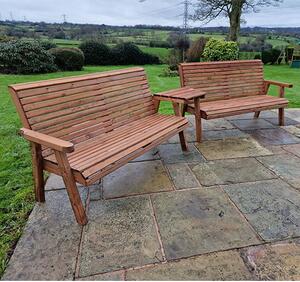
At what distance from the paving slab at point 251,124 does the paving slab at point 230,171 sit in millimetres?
1314

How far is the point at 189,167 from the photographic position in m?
3.24

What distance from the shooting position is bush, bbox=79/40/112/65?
52.3ft

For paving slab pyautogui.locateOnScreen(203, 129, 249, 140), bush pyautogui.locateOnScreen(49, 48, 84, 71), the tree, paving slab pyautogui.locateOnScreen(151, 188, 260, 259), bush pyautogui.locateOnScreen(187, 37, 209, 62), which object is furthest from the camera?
bush pyautogui.locateOnScreen(187, 37, 209, 62)

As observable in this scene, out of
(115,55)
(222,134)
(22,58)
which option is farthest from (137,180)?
(115,55)

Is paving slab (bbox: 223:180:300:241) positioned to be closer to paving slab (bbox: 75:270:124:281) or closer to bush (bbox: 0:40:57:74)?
paving slab (bbox: 75:270:124:281)

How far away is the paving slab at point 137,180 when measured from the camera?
277 cm

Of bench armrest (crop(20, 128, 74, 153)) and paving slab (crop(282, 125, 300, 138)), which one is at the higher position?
bench armrest (crop(20, 128, 74, 153))

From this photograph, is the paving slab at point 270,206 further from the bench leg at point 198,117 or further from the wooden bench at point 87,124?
the bench leg at point 198,117

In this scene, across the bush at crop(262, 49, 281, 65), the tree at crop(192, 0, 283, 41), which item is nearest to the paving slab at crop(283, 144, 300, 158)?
the tree at crop(192, 0, 283, 41)

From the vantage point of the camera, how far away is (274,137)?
164 inches

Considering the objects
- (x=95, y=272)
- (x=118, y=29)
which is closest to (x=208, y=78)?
(x=95, y=272)

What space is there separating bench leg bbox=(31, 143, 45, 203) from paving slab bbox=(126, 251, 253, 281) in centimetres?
119

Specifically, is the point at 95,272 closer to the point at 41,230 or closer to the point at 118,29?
the point at 41,230

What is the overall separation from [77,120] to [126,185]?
0.83 meters
